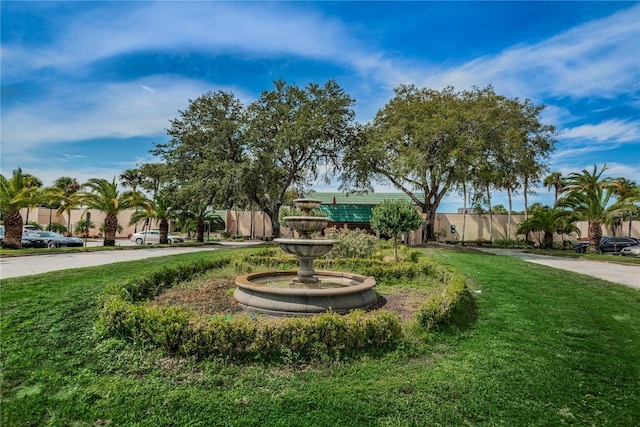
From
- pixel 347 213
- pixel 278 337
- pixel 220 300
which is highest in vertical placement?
pixel 347 213

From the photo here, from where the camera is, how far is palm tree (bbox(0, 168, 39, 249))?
60.6 feet

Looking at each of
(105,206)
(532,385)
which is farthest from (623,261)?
(105,206)

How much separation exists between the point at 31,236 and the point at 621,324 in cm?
2869

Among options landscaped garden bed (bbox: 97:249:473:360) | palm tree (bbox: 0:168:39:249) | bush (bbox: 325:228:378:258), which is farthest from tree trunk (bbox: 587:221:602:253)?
palm tree (bbox: 0:168:39:249)

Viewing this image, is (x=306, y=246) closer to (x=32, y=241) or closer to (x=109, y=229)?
(x=109, y=229)

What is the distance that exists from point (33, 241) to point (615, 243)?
119 feet

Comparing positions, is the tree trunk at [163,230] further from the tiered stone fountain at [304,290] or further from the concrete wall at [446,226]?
the tiered stone fountain at [304,290]

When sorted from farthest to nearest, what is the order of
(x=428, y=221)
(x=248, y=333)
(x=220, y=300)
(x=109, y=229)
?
(x=428, y=221), (x=109, y=229), (x=220, y=300), (x=248, y=333)

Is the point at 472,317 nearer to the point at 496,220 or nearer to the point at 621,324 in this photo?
the point at 621,324

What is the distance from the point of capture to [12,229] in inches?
742

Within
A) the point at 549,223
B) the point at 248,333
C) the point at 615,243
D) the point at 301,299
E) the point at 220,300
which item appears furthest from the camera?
the point at 549,223

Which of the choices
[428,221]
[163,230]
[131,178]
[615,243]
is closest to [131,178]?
[131,178]

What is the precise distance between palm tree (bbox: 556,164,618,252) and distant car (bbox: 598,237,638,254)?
181cm

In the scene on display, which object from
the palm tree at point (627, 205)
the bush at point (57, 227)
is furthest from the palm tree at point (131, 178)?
the palm tree at point (627, 205)
